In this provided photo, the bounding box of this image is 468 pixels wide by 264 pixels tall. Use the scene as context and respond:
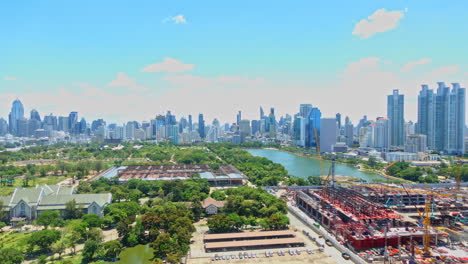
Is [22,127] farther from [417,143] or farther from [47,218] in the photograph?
[417,143]

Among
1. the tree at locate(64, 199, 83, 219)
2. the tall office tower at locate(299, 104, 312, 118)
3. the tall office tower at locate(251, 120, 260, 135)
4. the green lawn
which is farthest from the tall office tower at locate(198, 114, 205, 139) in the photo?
the tree at locate(64, 199, 83, 219)

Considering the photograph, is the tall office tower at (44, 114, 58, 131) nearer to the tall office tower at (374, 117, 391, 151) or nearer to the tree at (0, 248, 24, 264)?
the tall office tower at (374, 117, 391, 151)

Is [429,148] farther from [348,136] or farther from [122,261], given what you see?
[122,261]

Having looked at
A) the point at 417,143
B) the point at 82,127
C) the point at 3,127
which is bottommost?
the point at 417,143

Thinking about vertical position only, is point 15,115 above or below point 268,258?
above

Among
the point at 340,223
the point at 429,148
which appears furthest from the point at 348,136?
the point at 340,223

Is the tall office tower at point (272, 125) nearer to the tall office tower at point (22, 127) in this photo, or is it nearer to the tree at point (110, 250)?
the tall office tower at point (22, 127)

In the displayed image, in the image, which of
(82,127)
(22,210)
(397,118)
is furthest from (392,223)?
(82,127)
